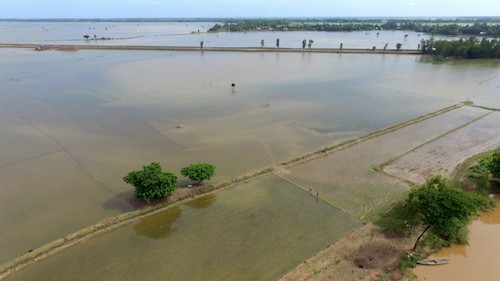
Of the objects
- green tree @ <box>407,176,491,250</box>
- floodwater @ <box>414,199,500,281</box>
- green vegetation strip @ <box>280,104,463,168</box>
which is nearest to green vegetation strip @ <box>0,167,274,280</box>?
green vegetation strip @ <box>280,104,463,168</box>

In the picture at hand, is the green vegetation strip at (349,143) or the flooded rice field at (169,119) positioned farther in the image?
the green vegetation strip at (349,143)

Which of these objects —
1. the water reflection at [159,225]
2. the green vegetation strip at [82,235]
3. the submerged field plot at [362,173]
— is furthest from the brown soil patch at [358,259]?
the green vegetation strip at [82,235]

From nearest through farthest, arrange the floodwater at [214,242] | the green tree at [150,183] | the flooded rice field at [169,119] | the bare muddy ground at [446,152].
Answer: the floodwater at [214,242], the green tree at [150,183], the flooded rice field at [169,119], the bare muddy ground at [446,152]

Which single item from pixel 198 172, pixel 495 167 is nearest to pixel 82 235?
pixel 198 172

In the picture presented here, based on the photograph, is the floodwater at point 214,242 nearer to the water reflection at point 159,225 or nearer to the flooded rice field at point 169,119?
the water reflection at point 159,225

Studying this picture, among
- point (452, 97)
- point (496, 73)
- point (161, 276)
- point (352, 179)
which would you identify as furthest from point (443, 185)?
point (496, 73)

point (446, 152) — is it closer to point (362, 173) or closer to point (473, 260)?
point (362, 173)
